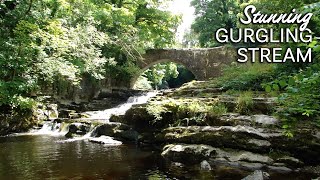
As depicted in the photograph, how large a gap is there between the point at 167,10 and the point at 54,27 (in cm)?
1432

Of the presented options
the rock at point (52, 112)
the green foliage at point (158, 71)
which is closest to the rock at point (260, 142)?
the rock at point (52, 112)

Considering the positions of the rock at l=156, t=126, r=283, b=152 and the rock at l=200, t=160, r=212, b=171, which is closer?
the rock at l=200, t=160, r=212, b=171

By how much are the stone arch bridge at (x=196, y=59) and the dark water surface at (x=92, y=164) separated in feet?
48.4

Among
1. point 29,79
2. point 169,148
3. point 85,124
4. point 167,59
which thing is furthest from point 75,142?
point 167,59

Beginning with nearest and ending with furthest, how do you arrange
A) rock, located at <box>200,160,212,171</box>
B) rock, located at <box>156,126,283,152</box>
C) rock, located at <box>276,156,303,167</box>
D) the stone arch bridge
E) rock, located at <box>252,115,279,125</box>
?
rock, located at <box>276,156,303,167</box>
rock, located at <box>200,160,212,171</box>
rock, located at <box>156,126,283,152</box>
rock, located at <box>252,115,279,125</box>
the stone arch bridge

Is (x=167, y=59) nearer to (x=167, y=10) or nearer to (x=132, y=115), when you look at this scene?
(x=167, y=10)

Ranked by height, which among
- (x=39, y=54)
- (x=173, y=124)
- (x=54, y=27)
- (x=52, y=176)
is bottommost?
(x=52, y=176)

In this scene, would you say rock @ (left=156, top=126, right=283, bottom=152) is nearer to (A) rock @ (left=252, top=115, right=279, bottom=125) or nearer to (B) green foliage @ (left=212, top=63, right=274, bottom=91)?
(A) rock @ (left=252, top=115, right=279, bottom=125)

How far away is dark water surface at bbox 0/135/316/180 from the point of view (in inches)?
238

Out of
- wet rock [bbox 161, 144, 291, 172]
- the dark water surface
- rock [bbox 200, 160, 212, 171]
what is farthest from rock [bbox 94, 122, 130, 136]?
rock [bbox 200, 160, 212, 171]

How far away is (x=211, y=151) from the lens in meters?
7.07

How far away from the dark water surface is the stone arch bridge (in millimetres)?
14743

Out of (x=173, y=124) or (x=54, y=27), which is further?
(x=54, y=27)

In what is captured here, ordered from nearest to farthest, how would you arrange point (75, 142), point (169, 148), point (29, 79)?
point (169, 148) < point (75, 142) < point (29, 79)
